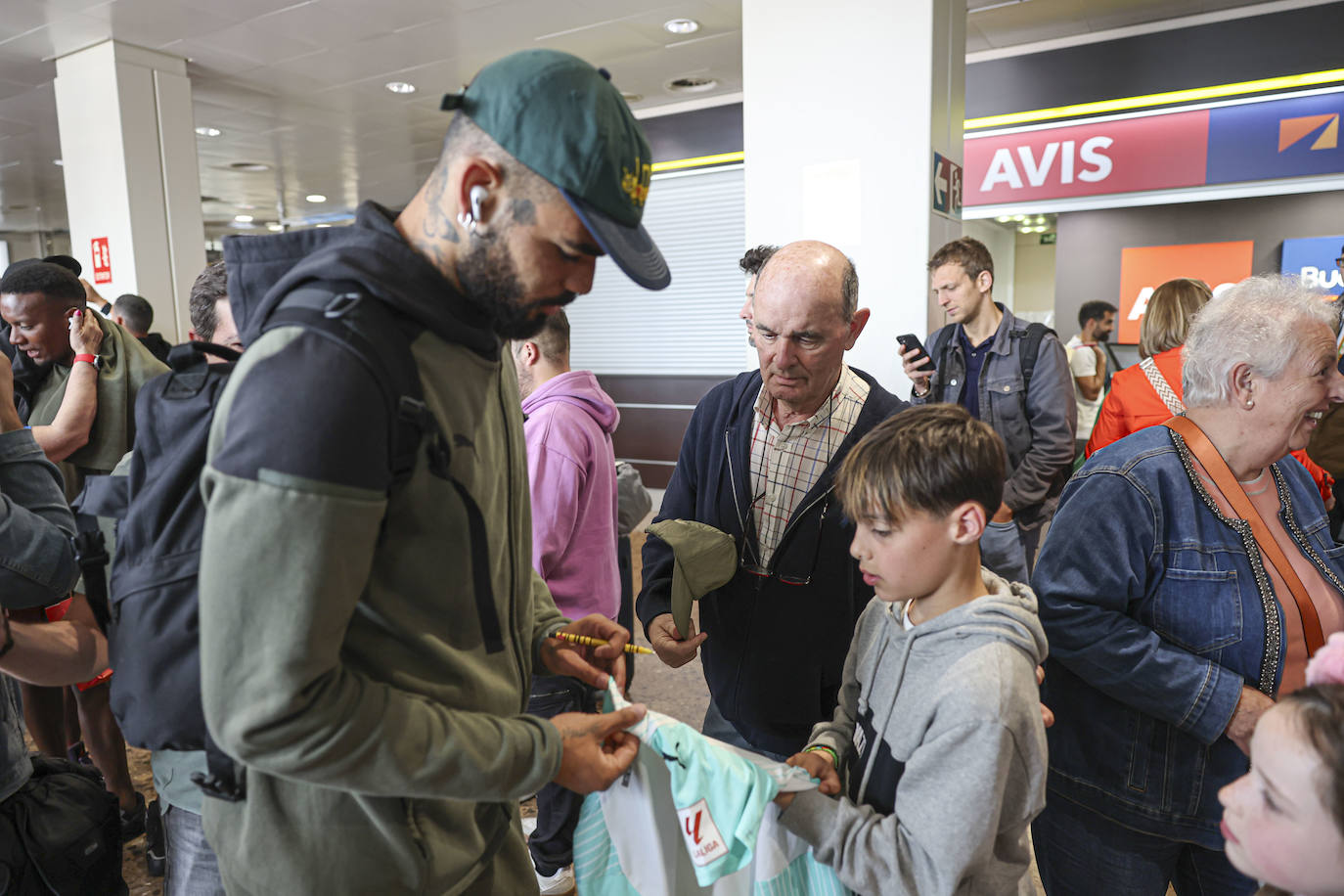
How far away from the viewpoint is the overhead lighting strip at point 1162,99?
4684mm

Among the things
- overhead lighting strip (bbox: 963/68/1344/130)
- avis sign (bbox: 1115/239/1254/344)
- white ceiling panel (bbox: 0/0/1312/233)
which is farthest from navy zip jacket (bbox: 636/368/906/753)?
avis sign (bbox: 1115/239/1254/344)

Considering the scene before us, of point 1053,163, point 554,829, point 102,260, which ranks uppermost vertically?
point 1053,163

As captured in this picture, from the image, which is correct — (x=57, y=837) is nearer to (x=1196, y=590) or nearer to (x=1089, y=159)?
(x=1196, y=590)

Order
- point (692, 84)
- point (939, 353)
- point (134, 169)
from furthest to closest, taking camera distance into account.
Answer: point (692, 84) < point (134, 169) < point (939, 353)

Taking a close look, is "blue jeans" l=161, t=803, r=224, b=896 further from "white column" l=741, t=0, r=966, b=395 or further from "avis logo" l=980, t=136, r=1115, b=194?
"avis logo" l=980, t=136, r=1115, b=194

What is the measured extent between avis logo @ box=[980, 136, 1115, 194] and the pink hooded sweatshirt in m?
4.54

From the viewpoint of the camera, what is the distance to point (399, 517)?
0.83m

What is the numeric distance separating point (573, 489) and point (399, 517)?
134 cm

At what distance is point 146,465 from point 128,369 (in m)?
2.23

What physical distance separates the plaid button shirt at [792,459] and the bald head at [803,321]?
45 mm

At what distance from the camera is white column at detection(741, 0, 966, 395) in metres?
3.56

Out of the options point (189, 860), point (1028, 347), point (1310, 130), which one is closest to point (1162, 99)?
point (1310, 130)

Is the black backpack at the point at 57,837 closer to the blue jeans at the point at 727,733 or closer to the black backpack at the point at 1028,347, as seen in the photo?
the blue jeans at the point at 727,733

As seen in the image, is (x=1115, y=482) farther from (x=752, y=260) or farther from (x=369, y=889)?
(x=752, y=260)
